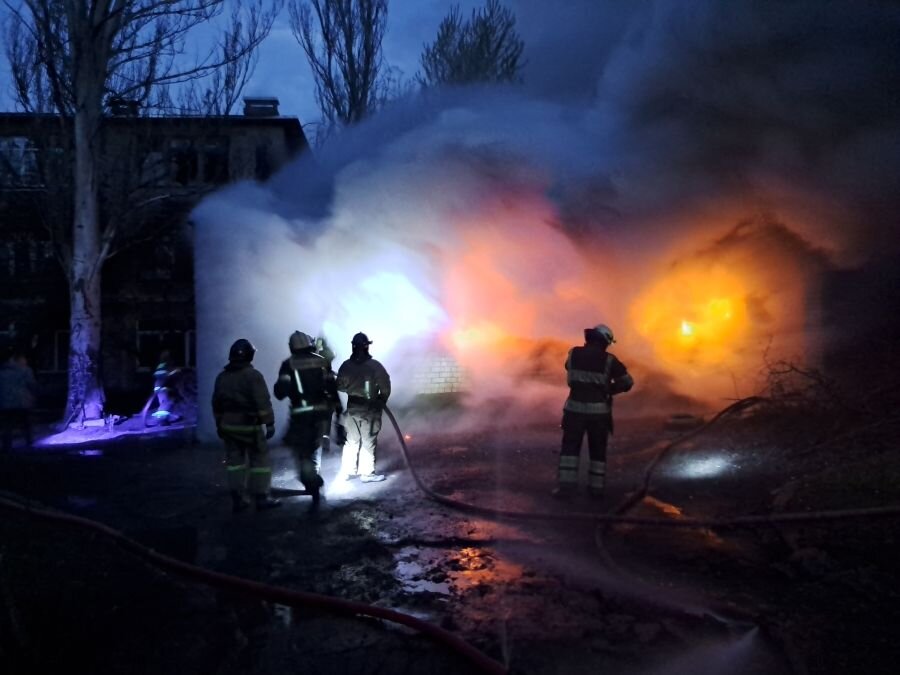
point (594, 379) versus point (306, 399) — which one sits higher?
point (594, 379)

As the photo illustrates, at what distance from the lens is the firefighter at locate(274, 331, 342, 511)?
641 centimetres

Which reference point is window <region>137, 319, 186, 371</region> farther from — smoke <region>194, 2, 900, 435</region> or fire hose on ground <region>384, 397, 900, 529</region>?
fire hose on ground <region>384, 397, 900, 529</region>

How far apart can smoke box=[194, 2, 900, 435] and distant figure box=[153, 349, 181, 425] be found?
4.22 metres

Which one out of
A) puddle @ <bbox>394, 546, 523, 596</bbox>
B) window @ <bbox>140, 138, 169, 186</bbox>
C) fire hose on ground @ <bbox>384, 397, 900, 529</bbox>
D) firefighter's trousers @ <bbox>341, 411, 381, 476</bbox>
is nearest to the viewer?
fire hose on ground @ <bbox>384, 397, 900, 529</bbox>

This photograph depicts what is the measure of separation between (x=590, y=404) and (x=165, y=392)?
10337mm

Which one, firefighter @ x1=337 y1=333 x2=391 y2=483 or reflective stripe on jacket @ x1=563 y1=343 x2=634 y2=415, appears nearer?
reflective stripe on jacket @ x1=563 y1=343 x2=634 y2=415

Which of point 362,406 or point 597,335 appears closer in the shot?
point 597,335

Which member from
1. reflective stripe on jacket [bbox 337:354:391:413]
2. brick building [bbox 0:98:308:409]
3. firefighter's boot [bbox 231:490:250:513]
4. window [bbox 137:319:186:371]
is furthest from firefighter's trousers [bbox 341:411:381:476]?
window [bbox 137:319:186:371]

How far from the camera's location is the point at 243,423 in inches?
239

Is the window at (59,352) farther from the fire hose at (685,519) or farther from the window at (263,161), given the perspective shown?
the fire hose at (685,519)

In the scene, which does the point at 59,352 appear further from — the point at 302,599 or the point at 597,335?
the point at 302,599

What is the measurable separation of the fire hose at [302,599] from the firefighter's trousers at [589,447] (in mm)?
3096

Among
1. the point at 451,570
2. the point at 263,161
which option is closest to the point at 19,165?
the point at 263,161

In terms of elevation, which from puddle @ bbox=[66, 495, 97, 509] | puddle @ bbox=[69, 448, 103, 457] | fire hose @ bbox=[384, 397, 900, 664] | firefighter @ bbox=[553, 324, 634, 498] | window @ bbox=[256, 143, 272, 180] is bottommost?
puddle @ bbox=[69, 448, 103, 457]
